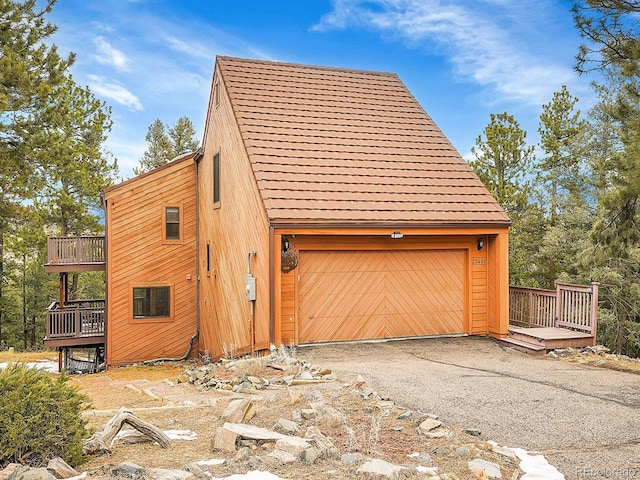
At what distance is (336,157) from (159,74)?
1299 inches

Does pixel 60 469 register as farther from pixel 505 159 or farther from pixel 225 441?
pixel 505 159

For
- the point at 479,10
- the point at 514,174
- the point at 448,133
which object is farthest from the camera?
the point at 514,174

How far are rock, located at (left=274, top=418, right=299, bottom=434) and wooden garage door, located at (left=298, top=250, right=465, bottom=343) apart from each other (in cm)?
626

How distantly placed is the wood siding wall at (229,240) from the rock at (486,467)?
6.86m

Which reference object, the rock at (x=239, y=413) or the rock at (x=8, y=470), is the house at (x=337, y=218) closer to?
the rock at (x=239, y=413)

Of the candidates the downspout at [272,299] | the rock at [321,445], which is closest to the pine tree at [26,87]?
the downspout at [272,299]

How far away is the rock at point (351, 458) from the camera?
466cm

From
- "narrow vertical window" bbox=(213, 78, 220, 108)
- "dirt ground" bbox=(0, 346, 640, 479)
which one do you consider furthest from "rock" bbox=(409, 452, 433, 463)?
"narrow vertical window" bbox=(213, 78, 220, 108)

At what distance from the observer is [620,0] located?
9.53m

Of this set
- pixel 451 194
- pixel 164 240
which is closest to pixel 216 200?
pixel 164 240

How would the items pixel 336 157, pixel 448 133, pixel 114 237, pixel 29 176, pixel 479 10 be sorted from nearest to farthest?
pixel 336 157 → pixel 448 133 → pixel 114 237 → pixel 29 176 → pixel 479 10

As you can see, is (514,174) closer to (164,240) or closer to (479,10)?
(479,10)

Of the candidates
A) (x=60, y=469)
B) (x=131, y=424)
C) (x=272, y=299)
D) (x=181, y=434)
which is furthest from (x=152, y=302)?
(x=60, y=469)

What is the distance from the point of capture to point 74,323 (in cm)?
1822
